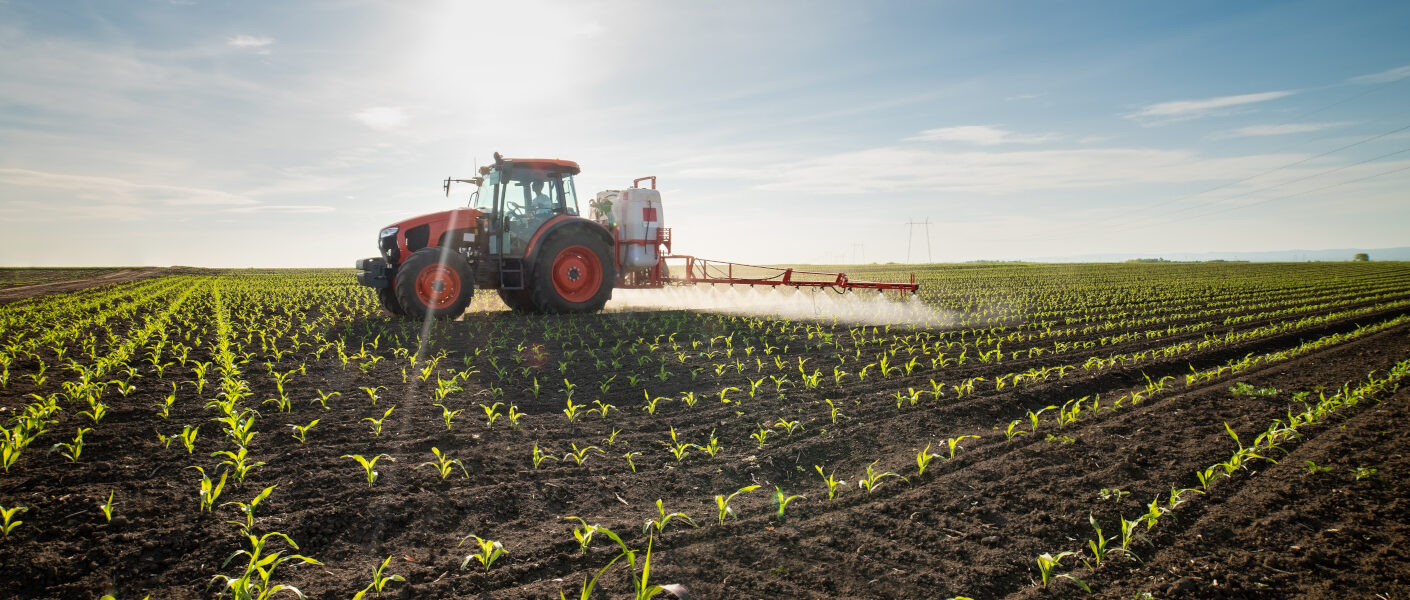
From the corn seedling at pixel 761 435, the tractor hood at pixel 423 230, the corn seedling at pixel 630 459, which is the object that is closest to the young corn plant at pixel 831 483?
the corn seedling at pixel 761 435

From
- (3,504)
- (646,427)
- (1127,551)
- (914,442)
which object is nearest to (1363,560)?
(1127,551)

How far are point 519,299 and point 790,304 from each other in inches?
221

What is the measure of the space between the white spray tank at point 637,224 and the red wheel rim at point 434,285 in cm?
339

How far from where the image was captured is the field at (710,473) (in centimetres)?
301

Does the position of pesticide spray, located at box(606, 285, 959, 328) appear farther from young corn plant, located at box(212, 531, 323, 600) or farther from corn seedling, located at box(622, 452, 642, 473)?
young corn plant, located at box(212, 531, 323, 600)

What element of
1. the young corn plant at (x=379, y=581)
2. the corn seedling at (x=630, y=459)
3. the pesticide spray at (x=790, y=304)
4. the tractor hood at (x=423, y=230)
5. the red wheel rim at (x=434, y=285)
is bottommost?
the young corn plant at (x=379, y=581)

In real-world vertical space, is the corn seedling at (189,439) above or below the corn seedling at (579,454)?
above

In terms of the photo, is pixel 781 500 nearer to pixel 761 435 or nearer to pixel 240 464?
pixel 761 435

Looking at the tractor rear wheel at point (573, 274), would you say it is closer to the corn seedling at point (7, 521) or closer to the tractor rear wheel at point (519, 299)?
the tractor rear wheel at point (519, 299)

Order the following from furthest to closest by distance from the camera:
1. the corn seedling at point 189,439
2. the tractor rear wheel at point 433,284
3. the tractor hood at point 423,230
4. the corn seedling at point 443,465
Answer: the tractor hood at point 423,230, the tractor rear wheel at point 433,284, the corn seedling at point 189,439, the corn seedling at point 443,465

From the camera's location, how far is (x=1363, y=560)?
3.15 metres

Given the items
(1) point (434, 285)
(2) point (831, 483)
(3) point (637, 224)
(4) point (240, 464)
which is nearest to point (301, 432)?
(4) point (240, 464)

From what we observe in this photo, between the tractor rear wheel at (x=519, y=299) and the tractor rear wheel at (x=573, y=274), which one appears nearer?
the tractor rear wheel at (x=573, y=274)

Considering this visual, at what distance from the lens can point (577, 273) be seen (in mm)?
12102
